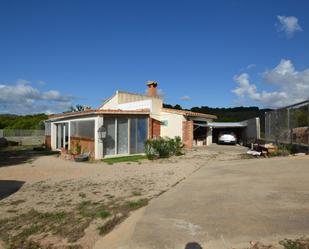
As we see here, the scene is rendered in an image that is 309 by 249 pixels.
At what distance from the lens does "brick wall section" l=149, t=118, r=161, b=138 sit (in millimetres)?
21169

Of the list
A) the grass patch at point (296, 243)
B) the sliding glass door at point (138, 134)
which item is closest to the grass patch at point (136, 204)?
the grass patch at point (296, 243)

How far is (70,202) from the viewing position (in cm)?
805

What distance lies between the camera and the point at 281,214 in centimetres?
566

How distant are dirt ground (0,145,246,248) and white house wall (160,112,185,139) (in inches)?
391

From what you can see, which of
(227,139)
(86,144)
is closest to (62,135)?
(86,144)

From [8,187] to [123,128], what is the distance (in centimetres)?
983

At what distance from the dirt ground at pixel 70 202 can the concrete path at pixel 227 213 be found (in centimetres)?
74

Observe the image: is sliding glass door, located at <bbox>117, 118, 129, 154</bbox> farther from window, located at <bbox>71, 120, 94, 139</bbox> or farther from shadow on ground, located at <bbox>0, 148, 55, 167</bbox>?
shadow on ground, located at <bbox>0, 148, 55, 167</bbox>

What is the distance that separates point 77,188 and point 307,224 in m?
6.60

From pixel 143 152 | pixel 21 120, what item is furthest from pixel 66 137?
pixel 21 120

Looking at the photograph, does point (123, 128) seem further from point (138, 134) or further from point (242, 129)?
point (242, 129)

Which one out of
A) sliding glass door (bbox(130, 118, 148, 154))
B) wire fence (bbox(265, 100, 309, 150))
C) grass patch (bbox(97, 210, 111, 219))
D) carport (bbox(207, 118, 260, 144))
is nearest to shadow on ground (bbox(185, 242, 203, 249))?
grass patch (bbox(97, 210, 111, 219))

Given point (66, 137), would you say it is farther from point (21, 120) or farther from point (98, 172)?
point (21, 120)

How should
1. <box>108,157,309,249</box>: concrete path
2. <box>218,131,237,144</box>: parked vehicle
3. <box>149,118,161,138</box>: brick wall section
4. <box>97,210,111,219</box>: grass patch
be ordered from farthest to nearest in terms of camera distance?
<box>218,131,237,144</box>: parked vehicle < <box>149,118,161,138</box>: brick wall section < <box>97,210,111,219</box>: grass patch < <box>108,157,309,249</box>: concrete path
